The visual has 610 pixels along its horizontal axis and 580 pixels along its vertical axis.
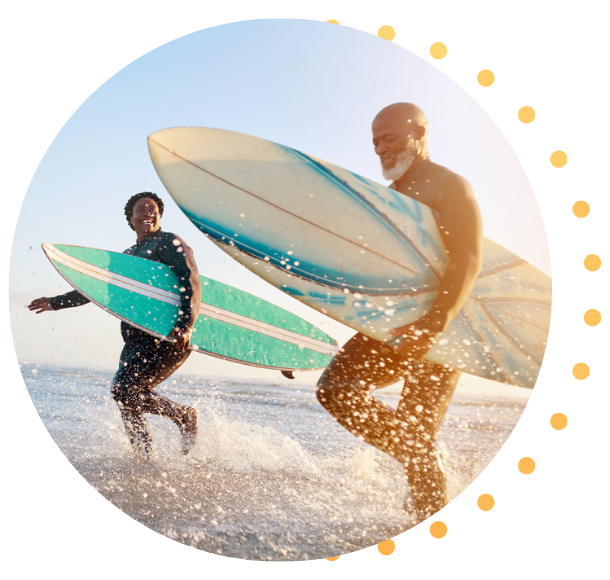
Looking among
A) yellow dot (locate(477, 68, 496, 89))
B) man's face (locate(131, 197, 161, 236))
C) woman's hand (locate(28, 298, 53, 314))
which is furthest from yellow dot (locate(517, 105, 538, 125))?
woman's hand (locate(28, 298, 53, 314))

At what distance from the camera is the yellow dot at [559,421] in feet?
6.01

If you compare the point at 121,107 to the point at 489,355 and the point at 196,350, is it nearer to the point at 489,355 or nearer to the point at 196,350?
the point at 196,350

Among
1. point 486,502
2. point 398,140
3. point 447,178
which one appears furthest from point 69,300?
point 486,502

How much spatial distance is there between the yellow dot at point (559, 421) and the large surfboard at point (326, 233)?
0.27 metres

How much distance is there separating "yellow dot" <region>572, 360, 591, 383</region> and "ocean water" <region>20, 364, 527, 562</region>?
0.67 ft

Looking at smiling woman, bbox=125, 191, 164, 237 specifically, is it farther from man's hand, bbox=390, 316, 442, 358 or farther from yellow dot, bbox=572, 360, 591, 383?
yellow dot, bbox=572, 360, 591, 383

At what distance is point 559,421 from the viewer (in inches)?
72.4

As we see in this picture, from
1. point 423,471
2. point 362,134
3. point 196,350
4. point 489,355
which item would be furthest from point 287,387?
point 362,134

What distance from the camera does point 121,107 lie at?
1871 mm

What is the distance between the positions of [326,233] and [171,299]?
56cm

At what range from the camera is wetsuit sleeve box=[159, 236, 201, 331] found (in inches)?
68.2

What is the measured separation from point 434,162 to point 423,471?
3.43 ft

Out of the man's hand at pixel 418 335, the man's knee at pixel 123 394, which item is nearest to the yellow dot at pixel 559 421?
the man's hand at pixel 418 335

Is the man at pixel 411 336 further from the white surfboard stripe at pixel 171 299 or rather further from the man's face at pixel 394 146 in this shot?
the white surfboard stripe at pixel 171 299
